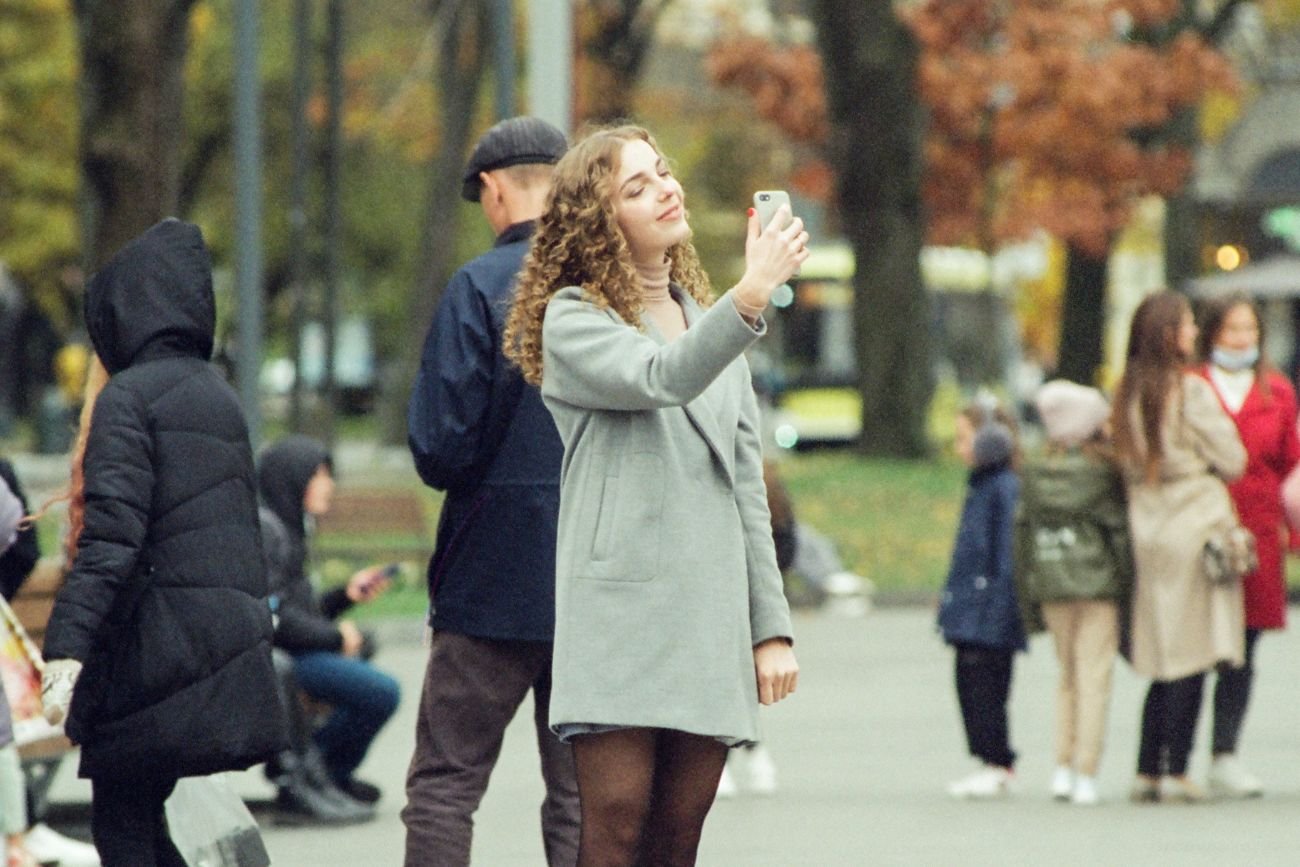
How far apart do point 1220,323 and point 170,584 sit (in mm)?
5121

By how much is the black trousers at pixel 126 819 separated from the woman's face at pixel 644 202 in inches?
77.1

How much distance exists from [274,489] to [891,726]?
13.6 feet

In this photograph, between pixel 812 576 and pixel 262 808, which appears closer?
pixel 262 808

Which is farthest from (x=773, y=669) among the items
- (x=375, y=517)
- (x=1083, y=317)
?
(x=1083, y=317)

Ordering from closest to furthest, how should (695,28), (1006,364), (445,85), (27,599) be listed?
(27,599) < (445,85) < (695,28) < (1006,364)

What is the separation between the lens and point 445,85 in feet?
120

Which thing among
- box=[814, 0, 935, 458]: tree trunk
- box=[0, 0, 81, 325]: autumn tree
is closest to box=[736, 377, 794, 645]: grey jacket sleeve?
box=[814, 0, 935, 458]: tree trunk

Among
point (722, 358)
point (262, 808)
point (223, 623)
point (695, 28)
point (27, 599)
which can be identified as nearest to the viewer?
point (722, 358)

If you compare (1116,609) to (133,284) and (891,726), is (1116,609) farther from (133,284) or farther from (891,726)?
(133,284)

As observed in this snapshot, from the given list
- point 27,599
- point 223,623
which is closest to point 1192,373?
point 27,599

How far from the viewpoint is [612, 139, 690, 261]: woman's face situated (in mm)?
5266

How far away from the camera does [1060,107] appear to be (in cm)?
3288

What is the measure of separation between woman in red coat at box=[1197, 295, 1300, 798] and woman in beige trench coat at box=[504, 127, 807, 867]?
16.7ft

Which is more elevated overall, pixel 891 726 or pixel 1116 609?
pixel 1116 609
